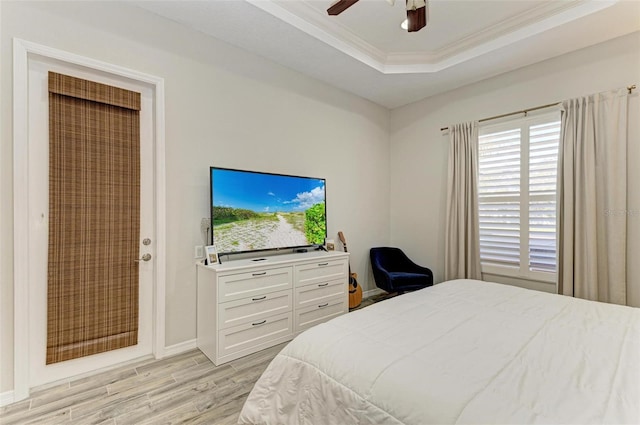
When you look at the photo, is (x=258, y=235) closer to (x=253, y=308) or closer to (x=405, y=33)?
(x=253, y=308)

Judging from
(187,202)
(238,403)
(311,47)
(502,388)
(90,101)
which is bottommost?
(238,403)

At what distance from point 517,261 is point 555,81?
2.01 meters

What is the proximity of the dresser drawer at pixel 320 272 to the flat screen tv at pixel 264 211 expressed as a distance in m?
0.36

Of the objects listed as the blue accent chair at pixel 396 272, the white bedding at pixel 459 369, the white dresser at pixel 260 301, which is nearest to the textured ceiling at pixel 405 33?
the white dresser at pixel 260 301

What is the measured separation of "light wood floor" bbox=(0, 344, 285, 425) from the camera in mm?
1791

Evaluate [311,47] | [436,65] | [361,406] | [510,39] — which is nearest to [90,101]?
[311,47]

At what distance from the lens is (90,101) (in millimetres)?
2244

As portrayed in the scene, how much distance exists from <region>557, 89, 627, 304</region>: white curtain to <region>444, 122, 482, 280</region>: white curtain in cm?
84

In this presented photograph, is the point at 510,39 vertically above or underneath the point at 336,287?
above

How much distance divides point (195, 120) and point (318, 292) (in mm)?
2117

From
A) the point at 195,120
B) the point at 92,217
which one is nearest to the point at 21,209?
the point at 92,217

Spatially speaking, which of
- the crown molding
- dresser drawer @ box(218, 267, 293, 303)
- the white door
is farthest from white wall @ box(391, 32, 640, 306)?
the white door

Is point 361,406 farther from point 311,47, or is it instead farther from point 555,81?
point 555,81

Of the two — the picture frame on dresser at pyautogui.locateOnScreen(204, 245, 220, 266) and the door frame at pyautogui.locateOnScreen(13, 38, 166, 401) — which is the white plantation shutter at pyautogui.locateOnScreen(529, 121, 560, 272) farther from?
the door frame at pyautogui.locateOnScreen(13, 38, 166, 401)
